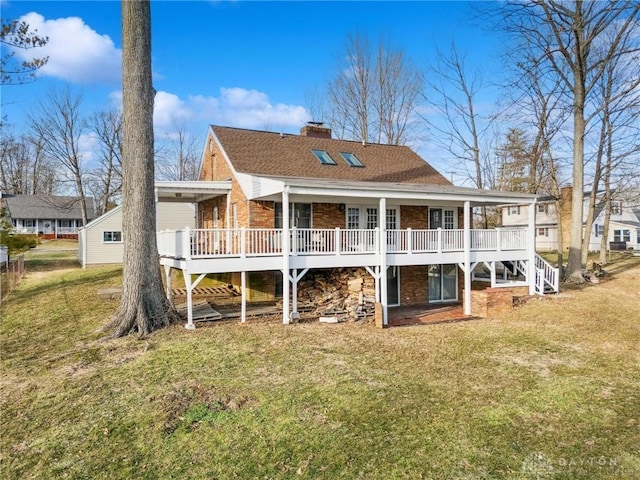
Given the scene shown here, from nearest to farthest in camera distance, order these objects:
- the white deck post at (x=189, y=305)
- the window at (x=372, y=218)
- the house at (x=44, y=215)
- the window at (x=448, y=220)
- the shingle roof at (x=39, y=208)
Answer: the white deck post at (x=189, y=305) → the window at (x=372, y=218) → the window at (x=448, y=220) → the shingle roof at (x=39, y=208) → the house at (x=44, y=215)

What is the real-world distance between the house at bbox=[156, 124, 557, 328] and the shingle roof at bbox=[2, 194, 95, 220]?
41275 millimetres

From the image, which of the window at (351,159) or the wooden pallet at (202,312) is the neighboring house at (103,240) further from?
the window at (351,159)

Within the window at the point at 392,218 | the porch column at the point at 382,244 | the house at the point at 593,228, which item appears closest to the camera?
the porch column at the point at 382,244

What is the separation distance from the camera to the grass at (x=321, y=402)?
4.78 m

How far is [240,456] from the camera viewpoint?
16.1ft

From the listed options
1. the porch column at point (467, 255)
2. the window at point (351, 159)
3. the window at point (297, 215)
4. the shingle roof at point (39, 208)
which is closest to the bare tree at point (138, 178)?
the window at point (297, 215)

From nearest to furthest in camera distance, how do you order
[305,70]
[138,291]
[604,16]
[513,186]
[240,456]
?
[240,456] → [138,291] → [604,16] → [305,70] → [513,186]

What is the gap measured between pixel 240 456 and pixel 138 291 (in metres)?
6.78

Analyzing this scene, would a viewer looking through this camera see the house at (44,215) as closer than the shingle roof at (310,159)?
No

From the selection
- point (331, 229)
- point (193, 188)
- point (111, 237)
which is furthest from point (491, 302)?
point (111, 237)

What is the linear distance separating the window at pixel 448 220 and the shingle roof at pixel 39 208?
4793cm

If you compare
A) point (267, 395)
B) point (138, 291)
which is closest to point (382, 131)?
point (138, 291)

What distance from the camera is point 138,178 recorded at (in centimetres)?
1064

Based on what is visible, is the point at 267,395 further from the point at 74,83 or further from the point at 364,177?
the point at 74,83
